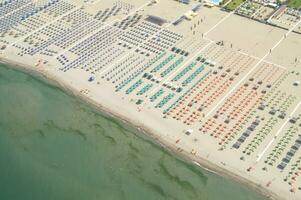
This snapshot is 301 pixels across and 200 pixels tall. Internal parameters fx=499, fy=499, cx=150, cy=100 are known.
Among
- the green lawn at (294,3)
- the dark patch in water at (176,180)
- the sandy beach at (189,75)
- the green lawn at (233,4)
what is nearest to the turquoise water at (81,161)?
the dark patch in water at (176,180)

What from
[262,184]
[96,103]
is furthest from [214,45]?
[262,184]

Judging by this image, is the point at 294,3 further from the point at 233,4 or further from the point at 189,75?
the point at 189,75

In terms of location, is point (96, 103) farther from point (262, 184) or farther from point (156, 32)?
point (262, 184)

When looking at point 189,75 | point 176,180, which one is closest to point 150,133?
point 176,180

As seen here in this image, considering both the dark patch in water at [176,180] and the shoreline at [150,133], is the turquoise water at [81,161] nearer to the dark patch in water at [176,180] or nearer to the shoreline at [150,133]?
the dark patch in water at [176,180]

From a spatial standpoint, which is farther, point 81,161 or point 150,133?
point 150,133

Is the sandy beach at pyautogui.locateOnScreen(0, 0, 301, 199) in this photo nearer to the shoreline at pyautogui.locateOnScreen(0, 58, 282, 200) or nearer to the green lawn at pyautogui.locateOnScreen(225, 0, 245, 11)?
the shoreline at pyautogui.locateOnScreen(0, 58, 282, 200)
